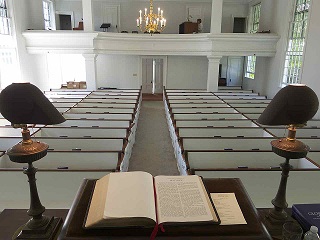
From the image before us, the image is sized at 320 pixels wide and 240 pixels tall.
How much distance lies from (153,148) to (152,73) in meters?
8.43

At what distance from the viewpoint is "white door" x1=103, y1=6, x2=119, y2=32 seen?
46.1 ft

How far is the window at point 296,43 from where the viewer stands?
901 centimetres

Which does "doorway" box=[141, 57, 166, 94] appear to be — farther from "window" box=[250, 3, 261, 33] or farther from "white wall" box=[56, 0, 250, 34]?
"window" box=[250, 3, 261, 33]

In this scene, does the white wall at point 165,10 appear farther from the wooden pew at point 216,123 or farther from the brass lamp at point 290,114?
the brass lamp at point 290,114

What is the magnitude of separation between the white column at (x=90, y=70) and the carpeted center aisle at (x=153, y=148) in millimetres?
2613

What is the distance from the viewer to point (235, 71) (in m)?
14.9

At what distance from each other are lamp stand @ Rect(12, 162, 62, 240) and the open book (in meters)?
0.21

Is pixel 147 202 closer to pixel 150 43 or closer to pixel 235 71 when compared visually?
pixel 150 43

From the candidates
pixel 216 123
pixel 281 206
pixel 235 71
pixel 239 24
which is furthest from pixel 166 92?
pixel 281 206

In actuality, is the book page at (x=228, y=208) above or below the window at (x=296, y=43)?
below

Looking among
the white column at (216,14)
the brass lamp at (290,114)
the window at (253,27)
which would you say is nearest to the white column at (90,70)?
the white column at (216,14)

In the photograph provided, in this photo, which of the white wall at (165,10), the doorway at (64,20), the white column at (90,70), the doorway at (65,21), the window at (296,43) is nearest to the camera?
the window at (296,43)

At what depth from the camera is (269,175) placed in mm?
3676

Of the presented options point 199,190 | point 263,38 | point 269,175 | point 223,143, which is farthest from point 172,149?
point 263,38
